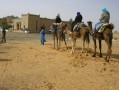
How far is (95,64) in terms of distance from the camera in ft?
37.3

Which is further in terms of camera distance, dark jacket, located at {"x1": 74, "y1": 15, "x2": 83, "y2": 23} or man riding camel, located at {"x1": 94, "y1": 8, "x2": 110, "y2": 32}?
dark jacket, located at {"x1": 74, "y1": 15, "x2": 83, "y2": 23}

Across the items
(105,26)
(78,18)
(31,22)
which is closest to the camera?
(105,26)

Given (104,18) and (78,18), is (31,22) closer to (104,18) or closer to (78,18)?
(78,18)

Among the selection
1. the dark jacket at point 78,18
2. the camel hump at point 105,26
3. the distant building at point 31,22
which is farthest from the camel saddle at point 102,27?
the distant building at point 31,22

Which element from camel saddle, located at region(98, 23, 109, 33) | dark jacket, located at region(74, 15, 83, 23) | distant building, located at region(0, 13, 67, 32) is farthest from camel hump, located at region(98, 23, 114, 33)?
distant building, located at region(0, 13, 67, 32)

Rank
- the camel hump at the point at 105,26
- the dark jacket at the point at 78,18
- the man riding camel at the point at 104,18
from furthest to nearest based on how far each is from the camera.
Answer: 1. the dark jacket at the point at 78,18
2. the man riding camel at the point at 104,18
3. the camel hump at the point at 105,26

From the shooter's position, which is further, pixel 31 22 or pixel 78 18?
pixel 31 22

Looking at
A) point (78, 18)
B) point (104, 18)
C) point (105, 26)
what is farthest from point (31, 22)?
point (105, 26)

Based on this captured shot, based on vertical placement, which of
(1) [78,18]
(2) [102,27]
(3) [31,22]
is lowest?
(2) [102,27]

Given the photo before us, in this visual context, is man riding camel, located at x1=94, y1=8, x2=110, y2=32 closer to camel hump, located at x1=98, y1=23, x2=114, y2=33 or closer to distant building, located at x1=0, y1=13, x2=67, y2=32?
camel hump, located at x1=98, y1=23, x2=114, y2=33

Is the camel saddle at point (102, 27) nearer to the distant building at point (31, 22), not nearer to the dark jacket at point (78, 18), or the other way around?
the dark jacket at point (78, 18)

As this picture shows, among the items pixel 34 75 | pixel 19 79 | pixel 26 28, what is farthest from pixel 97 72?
pixel 26 28

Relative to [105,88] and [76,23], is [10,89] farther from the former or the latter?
[76,23]

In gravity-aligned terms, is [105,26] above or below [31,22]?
below
